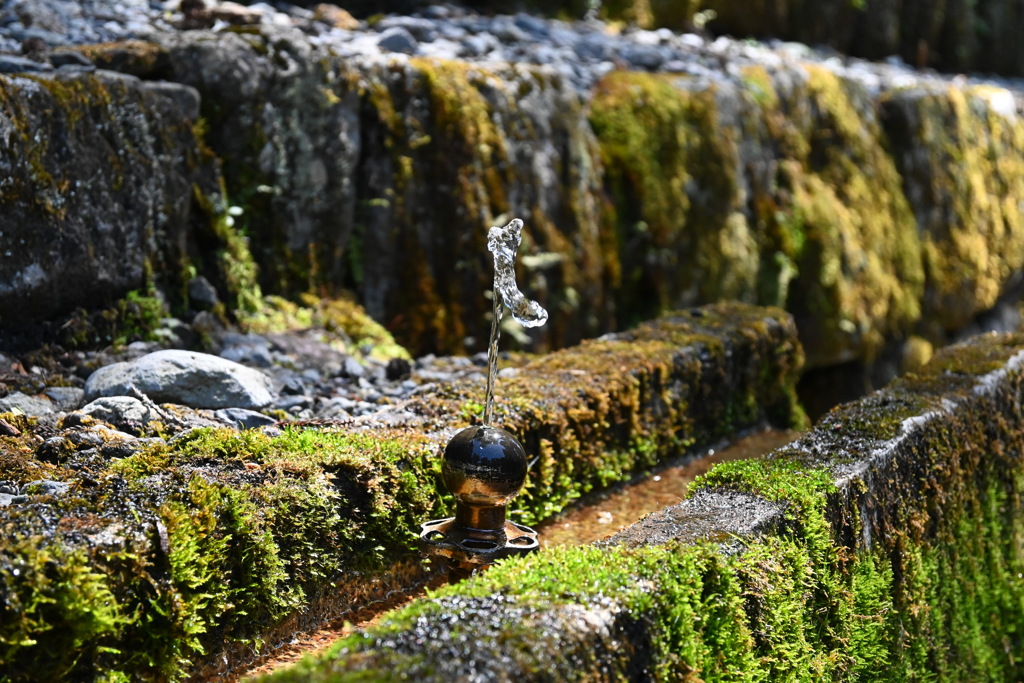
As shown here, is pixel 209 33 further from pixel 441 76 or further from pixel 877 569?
pixel 877 569

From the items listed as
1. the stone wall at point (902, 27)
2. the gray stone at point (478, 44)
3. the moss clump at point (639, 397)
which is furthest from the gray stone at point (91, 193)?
the stone wall at point (902, 27)

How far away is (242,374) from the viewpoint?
536cm

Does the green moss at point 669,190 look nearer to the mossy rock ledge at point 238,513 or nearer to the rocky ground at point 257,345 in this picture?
the rocky ground at point 257,345

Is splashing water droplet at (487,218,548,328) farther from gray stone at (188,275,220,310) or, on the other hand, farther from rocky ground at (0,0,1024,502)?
gray stone at (188,275,220,310)

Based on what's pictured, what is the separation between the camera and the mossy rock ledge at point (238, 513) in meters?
2.98

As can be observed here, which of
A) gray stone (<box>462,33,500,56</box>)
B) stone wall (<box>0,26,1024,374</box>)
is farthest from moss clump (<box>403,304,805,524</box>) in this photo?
gray stone (<box>462,33,500,56</box>)

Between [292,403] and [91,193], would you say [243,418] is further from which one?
[91,193]

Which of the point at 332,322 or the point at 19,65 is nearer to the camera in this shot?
the point at 19,65

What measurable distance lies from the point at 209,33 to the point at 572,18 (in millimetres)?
7077

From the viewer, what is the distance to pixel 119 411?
15.1 ft

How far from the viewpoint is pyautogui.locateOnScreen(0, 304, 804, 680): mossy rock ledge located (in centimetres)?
298

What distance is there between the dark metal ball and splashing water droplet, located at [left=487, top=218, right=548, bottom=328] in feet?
1.51

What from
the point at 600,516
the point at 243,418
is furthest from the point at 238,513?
the point at 600,516

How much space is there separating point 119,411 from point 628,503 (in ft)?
8.76
